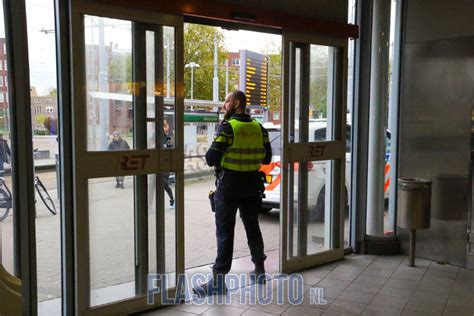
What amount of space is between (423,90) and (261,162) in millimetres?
1973

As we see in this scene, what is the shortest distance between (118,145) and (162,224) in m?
0.71

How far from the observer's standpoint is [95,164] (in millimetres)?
3305

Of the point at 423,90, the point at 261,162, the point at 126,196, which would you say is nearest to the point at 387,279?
the point at 261,162

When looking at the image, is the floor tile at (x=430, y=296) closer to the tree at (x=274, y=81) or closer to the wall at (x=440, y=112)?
the wall at (x=440, y=112)

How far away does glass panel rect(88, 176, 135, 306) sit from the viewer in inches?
135

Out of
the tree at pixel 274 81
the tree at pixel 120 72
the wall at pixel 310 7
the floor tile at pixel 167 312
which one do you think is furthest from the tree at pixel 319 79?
the tree at pixel 274 81

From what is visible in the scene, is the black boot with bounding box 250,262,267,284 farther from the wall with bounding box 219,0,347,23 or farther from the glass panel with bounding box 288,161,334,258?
the wall with bounding box 219,0,347,23

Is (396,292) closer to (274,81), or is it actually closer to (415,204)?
(415,204)

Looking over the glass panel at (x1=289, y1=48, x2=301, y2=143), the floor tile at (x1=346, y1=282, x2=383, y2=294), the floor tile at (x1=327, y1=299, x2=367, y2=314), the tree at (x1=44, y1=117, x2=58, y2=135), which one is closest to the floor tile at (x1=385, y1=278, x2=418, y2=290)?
the floor tile at (x1=346, y1=282, x2=383, y2=294)

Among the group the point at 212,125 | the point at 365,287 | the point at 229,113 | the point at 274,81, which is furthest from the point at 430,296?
the point at 274,81

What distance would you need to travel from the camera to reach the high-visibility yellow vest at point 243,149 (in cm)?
404

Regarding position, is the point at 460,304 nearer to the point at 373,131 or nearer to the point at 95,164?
the point at 373,131

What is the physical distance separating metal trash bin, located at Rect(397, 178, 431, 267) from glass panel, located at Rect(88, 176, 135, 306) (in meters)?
2.63

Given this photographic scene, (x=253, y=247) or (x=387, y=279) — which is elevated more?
(x=253, y=247)
